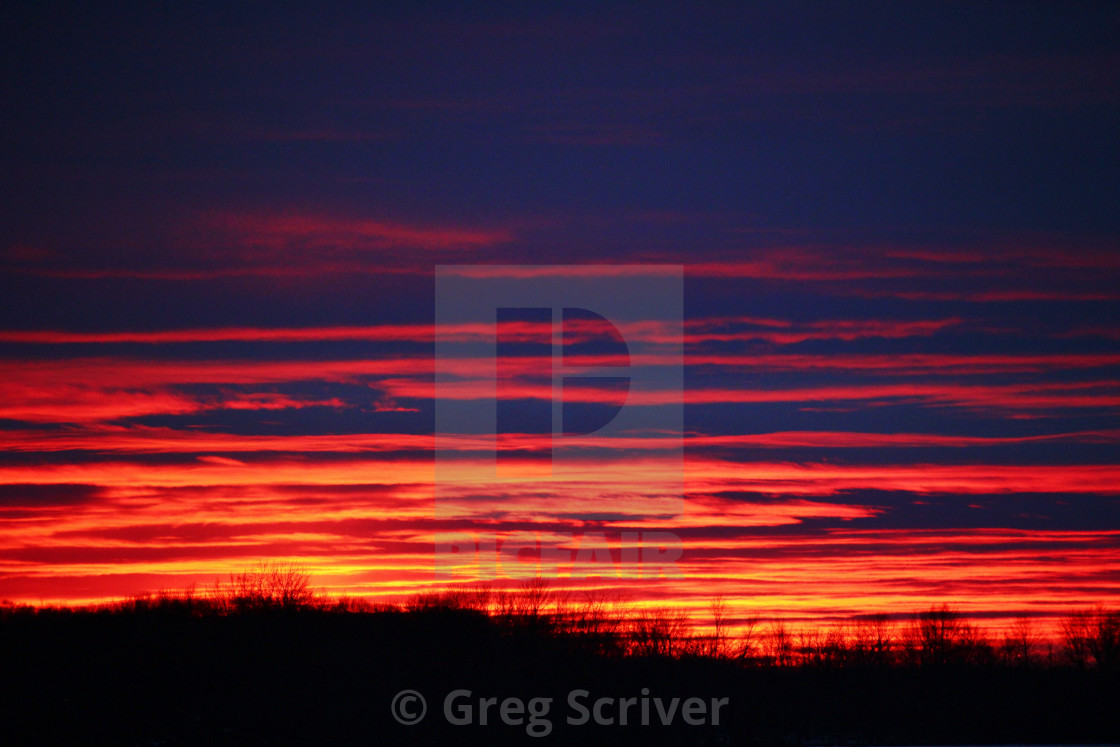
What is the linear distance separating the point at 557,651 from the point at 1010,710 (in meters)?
29.5

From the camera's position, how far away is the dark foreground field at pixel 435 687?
1806 inches

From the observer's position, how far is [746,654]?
6969 centimetres

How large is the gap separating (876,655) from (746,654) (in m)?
12.8

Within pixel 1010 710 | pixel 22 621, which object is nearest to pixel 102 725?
pixel 22 621

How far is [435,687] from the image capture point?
55.9 m

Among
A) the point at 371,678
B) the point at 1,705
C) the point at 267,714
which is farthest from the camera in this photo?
the point at 371,678

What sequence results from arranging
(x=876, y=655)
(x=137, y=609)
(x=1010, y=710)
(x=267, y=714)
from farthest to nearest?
(x=876, y=655), (x=1010, y=710), (x=137, y=609), (x=267, y=714)

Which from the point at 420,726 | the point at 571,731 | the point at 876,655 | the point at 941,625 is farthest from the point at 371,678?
the point at 941,625

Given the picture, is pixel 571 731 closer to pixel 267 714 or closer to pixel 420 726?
pixel 420 726

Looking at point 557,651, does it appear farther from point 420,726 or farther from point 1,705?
point 1,705

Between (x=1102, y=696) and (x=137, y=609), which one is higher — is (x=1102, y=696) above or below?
below

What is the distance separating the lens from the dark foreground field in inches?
1806

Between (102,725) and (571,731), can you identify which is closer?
(102,725)

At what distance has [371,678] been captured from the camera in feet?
180
